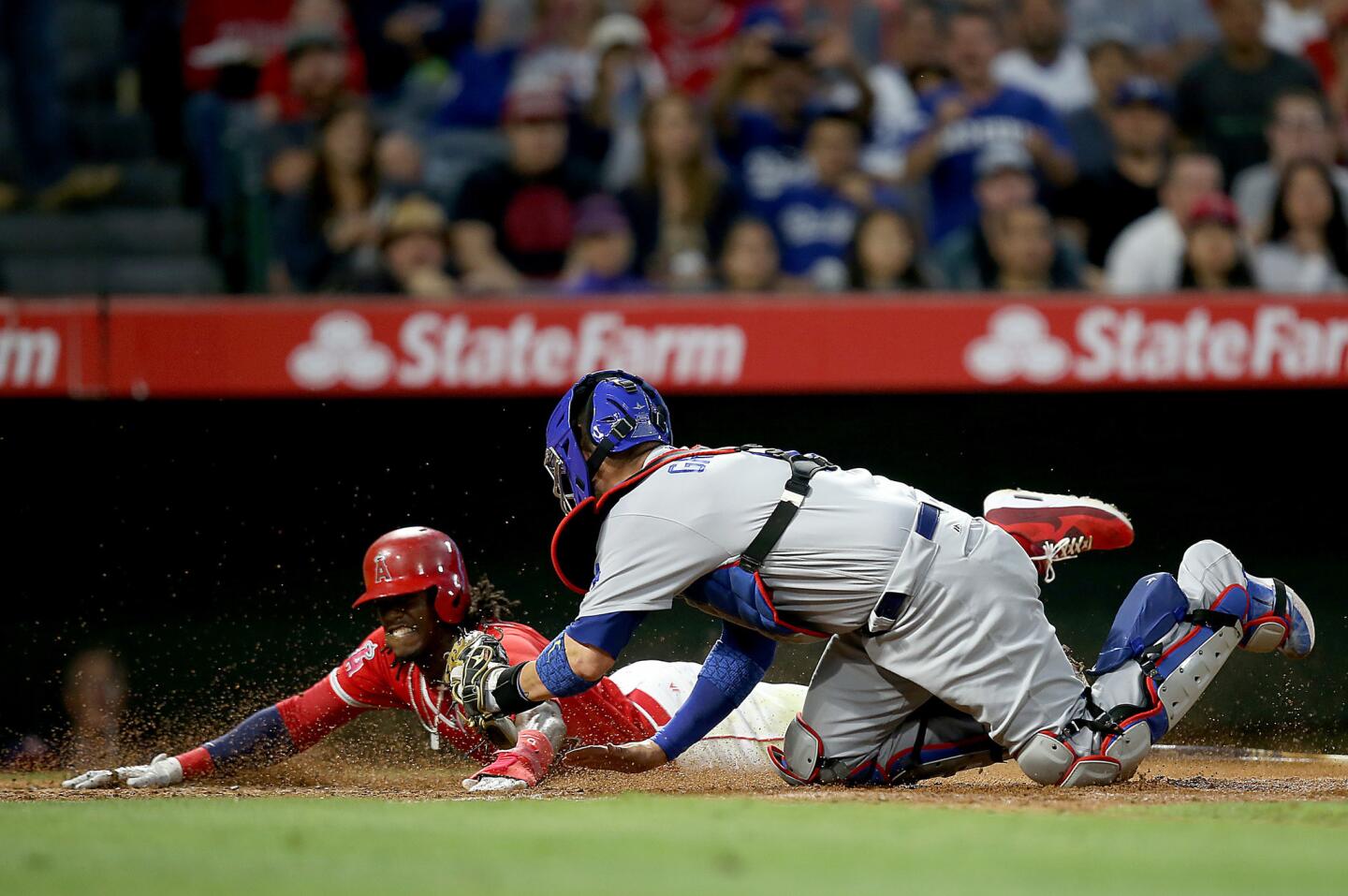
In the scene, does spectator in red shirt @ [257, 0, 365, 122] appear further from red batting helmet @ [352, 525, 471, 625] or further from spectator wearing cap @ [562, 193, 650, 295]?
red batting helmet @ [352, 525, 471, 625]

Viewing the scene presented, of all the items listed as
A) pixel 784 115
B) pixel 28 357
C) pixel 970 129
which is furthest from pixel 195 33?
pixel 970 129

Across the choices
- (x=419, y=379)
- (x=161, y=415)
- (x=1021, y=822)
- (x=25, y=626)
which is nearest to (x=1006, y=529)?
(x=1021, y=822)

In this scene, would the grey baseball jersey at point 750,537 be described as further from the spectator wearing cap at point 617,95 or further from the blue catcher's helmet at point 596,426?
the spectator wearing cap at point 617,95

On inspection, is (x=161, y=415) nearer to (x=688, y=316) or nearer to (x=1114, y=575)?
(x=688, y=316)

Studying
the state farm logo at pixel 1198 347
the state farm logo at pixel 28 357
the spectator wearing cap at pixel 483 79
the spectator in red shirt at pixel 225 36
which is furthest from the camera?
the spectator in red shirt at pixel 225 36

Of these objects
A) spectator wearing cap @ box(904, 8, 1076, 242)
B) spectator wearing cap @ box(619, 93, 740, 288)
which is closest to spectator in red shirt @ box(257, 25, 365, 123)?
spectator wearing cap @ box(619, 93, 740, 288)

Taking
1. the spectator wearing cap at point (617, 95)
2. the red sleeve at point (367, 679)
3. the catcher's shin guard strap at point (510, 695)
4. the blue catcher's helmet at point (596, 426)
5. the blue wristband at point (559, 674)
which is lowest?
the red sleeve at point (367, 679)

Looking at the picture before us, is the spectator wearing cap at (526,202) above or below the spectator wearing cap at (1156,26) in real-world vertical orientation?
below

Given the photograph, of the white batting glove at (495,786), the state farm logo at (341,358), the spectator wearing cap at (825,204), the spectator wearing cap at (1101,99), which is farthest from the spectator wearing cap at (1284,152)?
the white batting glove at (495,786)
